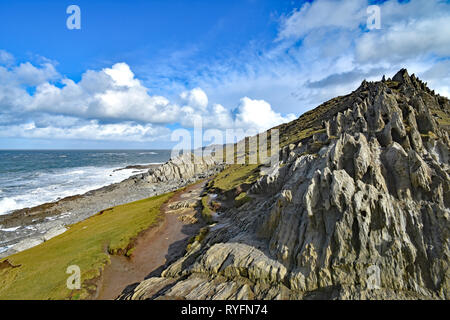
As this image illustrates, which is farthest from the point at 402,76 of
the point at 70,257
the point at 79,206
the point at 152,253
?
the point at 79,206

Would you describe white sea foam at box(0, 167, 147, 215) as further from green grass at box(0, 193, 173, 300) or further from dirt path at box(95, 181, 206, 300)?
dirt path at box(95, 181, 206, 300)

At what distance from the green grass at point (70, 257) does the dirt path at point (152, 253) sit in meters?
1.53

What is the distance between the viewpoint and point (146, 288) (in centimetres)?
2319

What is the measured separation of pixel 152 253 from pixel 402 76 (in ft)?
497

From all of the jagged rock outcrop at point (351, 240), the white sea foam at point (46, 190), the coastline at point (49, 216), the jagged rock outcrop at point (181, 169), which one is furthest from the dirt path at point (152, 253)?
the white sea foam at point (46, 190)

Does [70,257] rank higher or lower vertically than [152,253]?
higher

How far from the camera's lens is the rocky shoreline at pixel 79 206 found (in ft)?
154

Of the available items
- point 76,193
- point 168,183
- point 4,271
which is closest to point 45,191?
point 76,193

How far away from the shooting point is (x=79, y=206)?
6906 cm

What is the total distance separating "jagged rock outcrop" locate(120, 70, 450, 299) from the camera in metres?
15.5

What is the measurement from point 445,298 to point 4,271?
2008 inches

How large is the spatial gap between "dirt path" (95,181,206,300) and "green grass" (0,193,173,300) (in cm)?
153

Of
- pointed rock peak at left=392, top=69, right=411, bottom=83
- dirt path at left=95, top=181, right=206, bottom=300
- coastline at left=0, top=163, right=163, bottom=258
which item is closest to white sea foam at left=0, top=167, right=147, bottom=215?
coastline at left=0, top=163, right=163, bottom=258

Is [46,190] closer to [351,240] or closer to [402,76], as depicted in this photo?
[351,240]
